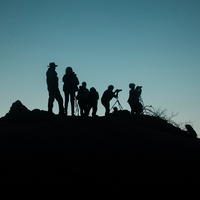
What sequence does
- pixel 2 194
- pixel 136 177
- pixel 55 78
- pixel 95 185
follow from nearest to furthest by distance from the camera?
pixel 2 194, pixel 95 185, pixel 136 177, pixel 55 78

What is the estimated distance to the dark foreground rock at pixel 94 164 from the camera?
15.1 ft

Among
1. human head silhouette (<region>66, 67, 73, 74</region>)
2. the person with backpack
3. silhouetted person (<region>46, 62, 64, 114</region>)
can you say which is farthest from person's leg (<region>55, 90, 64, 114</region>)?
the person with backpack

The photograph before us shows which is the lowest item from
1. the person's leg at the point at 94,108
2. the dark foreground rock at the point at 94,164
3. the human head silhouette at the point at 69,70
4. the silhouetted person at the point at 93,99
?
the dark foreground rock at the point at 94,164

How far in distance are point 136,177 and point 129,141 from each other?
238 cm

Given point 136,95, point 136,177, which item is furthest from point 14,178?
point 136,95

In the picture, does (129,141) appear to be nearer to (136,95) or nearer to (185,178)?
(185,178)

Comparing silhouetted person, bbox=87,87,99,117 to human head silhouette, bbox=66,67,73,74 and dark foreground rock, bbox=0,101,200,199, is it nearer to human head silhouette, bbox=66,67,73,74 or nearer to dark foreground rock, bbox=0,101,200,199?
human head silhouette, bbox=66,67,73,74

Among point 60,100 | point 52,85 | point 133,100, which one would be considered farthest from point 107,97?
point 52,85

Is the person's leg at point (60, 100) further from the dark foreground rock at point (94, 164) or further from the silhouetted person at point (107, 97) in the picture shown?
the dark foreground rock at point (94, 164)

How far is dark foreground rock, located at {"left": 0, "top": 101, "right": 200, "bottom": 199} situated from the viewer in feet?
15.1

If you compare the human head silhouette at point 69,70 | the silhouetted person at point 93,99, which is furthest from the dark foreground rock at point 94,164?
the human head silhouette at point 69,70

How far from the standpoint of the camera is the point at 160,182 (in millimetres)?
4957

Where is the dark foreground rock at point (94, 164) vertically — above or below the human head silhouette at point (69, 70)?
below

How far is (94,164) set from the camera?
5.58 meters
